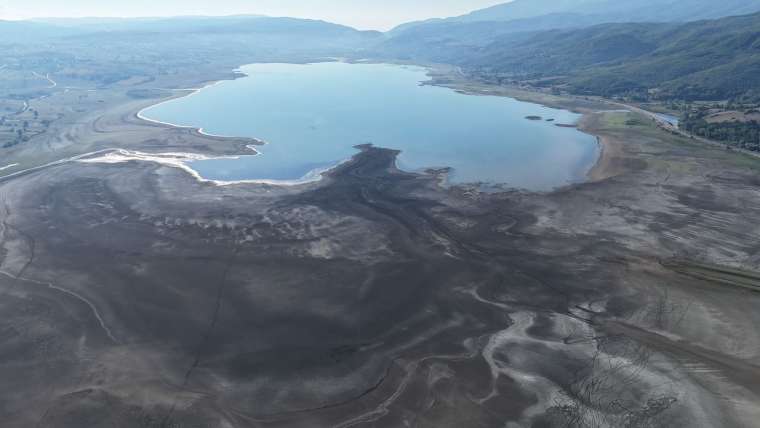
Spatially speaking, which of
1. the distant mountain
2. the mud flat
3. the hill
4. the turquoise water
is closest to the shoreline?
the turquoise water

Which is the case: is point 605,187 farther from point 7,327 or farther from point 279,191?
point 7,327

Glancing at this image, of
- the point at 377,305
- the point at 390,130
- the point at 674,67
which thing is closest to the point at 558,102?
the point at 674,67

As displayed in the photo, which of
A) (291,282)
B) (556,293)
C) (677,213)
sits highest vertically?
(677,213)

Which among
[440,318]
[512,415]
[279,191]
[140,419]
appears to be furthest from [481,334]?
[279,191]

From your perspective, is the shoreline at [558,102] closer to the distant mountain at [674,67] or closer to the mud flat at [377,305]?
the mud flat at [377,305]

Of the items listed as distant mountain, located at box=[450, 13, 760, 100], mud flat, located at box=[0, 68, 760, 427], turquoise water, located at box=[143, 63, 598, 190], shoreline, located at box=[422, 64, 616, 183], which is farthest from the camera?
distant mountain, located at box=[450, 13, 760, 100]

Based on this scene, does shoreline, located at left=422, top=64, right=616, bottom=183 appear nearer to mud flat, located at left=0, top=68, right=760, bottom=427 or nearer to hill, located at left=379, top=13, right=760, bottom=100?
mud flat, located at left=0, top=68, right=760, bottom=427
